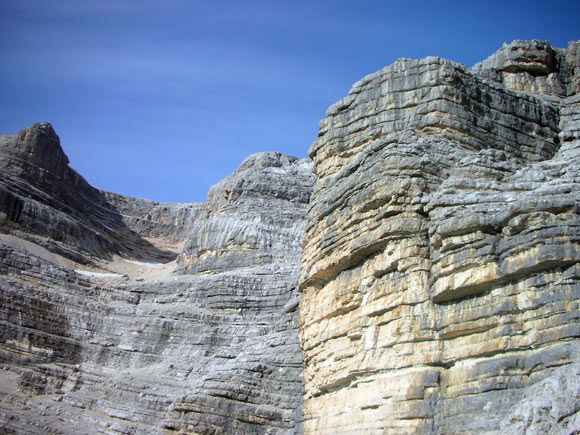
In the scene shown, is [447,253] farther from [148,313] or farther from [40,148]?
[40,148]

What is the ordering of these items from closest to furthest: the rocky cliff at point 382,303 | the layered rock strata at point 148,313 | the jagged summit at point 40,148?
1. the rocky cliff at point 382,303
2. the layered rock strata at point 148,313
3. the jagged summit at point 40,148

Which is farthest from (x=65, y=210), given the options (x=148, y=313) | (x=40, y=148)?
(x=148, y=313)

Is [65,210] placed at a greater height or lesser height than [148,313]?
greater

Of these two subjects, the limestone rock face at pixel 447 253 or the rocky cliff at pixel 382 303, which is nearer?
the limestone rock face at pixel 447 253

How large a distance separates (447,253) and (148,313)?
91.2 feet

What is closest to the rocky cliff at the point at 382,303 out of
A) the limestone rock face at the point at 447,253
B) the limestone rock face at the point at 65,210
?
the limestone rock face at the point at 447,253

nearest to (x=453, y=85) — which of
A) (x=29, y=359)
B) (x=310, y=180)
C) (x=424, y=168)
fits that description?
(x=424, y=168)

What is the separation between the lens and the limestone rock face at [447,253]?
1675 centimetres

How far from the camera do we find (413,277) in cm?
2011

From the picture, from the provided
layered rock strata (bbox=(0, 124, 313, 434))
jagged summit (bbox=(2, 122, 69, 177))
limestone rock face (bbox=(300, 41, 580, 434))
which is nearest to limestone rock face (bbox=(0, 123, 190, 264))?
jagged summit (bbox=(2, 122, 69, 177))

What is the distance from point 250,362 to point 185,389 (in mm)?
4161

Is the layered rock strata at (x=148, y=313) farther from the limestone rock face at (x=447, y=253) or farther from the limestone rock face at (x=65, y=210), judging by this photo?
the limestone rock face at (x=447, y=253)

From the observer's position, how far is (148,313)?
144 ft

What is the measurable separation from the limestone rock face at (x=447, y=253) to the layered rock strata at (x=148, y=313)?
6.88 meters
